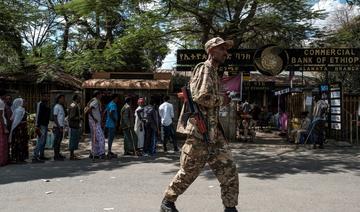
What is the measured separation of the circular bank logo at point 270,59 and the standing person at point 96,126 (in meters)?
6.76

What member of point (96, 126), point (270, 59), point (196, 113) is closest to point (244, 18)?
point (270, 59)

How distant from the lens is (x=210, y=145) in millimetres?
4996

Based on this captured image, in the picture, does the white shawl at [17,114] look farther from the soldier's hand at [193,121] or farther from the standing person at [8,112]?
the soldier's hand at [193,121]

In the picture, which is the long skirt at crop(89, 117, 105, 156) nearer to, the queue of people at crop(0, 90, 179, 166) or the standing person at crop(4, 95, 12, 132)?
the queue of people at crop(0, 90, 179, 166)

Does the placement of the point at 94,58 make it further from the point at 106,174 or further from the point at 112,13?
the point at 106,174

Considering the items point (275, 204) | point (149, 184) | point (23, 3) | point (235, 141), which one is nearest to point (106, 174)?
point (149, 184)

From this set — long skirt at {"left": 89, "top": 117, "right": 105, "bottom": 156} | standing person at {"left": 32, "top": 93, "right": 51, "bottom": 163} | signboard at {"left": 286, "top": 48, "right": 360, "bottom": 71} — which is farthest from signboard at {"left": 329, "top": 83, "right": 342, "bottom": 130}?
standing person at {"left": 32, "top": 93, "right": 51, "bottom": 163}

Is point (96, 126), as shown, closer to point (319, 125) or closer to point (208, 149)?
→ point (319, 125)

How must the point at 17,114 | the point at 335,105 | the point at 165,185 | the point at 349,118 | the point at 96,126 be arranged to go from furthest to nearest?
the point at 349,118 → the point at 335,105 → the point at 96,126 → the point at 17,114 → the point at 165,185

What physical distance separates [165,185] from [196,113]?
310cm

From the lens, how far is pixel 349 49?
53.2ft

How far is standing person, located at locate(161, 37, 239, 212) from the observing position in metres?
4.90

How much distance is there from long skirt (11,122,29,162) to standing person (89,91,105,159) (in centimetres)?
160

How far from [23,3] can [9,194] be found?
47.7 feet
